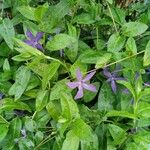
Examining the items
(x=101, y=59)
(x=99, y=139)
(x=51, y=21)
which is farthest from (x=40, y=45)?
(x=99, y=139)

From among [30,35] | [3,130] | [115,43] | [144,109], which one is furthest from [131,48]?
[3,130]

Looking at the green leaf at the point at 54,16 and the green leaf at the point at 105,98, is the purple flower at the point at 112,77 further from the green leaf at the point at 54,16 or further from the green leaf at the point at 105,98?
the green leaf at the point at 54,16

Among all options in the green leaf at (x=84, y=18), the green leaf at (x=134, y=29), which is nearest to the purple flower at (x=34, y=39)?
the green leaf at (x=84, y=18)

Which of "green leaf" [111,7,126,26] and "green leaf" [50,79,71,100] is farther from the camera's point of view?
"green leaf" [111,7,126,26]

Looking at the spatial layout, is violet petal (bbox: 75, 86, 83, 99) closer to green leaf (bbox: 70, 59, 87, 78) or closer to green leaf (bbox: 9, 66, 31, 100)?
green leaf (bbox: 70, 59, 87, 78)

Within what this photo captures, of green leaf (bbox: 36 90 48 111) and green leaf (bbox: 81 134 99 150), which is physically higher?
A: green leaf (bbox: 36 90 48 111)

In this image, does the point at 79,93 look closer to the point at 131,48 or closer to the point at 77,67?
the point at 77,67

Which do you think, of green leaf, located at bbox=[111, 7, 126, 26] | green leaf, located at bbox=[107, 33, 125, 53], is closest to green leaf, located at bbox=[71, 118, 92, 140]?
green leaf, located at bbox=[107, 33, 125, 53]
